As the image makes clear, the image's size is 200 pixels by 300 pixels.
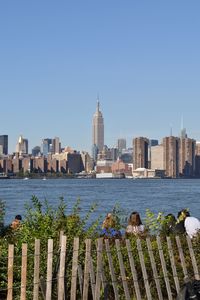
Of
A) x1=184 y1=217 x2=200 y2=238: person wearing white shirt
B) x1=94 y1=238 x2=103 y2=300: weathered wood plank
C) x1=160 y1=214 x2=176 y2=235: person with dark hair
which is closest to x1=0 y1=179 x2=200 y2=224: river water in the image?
x1=160 y1=214 x2=176 y2=235: person with dark hair

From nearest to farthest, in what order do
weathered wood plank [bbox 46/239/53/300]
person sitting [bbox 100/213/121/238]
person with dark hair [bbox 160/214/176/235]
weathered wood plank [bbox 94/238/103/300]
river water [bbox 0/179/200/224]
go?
weathered wood plank [bbox 46/239/53/300], weathered wood plank [bbox 94/238/103/300], person sitting [bbox 100/213/121/238], person with dark hair [bbox 160/214/176/235], river water [bbox 0/179/200/224]

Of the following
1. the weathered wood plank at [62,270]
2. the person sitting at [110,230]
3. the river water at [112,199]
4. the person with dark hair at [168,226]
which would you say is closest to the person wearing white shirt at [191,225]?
the person with dark hair at [168,226]

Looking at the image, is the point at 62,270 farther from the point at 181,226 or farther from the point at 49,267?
the point at 181,226

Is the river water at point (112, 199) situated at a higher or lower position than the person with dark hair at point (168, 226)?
lower

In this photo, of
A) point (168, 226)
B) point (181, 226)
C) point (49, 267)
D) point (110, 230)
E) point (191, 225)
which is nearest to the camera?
point (49, 267)

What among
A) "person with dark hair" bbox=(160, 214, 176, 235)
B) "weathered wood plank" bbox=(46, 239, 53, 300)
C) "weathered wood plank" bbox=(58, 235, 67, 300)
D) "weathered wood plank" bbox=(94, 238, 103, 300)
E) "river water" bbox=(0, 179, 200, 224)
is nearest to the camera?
"weathered wood plank" bbox=(46, 239, 53, 300)

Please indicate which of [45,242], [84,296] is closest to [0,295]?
[45,242]

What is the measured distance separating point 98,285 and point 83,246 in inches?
85.4

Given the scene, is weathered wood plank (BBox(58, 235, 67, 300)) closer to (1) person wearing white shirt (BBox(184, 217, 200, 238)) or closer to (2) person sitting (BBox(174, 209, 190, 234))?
(2) person sitting (BBox(174, 209, 190, 234))

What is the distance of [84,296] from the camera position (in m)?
8.88

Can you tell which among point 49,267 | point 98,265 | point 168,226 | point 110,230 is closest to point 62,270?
point 49,267

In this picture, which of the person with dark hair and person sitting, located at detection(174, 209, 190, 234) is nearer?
person sitting, located at detection(174, 209, 190, 234)

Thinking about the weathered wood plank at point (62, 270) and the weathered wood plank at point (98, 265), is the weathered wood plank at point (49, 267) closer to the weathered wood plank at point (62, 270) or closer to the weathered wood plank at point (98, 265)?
the weathered wood plank at point (62, 270)

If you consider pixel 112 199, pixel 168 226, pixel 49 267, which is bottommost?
pixel 112 199
